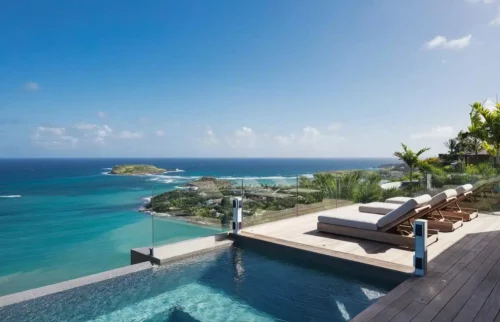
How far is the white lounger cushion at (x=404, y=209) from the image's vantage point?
4.90 metres

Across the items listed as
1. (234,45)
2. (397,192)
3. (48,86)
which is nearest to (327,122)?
(48,86)

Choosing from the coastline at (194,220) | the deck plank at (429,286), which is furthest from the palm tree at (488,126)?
the coastline at (194,220)

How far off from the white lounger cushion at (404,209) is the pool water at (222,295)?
121 cm

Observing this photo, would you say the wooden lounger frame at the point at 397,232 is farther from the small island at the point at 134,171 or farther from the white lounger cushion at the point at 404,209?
the small island at the point at 134,171

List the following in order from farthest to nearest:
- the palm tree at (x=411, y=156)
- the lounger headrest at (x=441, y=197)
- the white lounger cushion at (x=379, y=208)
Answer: the palm tree at (x=411, y=156) → the white lounger cushion at (x=379, y=208) → the lounger headrest at (x=441, y=197)

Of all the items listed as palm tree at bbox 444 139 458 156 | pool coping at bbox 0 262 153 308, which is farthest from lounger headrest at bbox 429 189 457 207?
palm tree at bbox 444 139 458 156

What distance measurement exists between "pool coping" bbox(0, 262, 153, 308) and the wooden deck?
226 cm

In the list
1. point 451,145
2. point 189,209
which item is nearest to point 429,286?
point 189,209

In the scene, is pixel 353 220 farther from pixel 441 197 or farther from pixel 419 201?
pixel 441 197

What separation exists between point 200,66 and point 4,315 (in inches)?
657

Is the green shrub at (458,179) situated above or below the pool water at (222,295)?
above

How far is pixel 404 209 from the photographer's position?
4.98m

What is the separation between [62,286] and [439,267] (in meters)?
4.62

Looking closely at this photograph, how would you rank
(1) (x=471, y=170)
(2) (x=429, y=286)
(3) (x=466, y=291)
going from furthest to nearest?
(1) (x=471, y=170), (2) (x=429, y=286), (3) (x=466, y=291)
